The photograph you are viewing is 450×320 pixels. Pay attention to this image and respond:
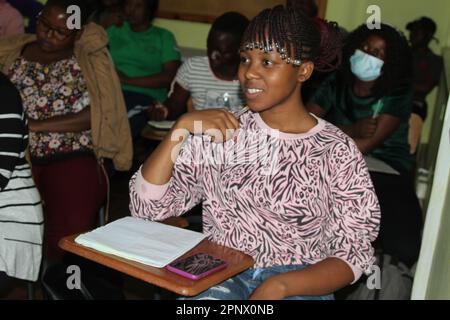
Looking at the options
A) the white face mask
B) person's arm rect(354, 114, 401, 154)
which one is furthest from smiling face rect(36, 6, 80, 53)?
person's arm rect(354, 114, 401, 154)

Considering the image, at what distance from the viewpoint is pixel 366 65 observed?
9.18 feet

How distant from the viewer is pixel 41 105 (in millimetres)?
2645

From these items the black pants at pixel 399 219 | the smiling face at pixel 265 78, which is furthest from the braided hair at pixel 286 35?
the black pants at pixel 399 219

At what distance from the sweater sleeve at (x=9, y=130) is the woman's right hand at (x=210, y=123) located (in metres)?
0.61

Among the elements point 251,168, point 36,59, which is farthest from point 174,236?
point 36,59

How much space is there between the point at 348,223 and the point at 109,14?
3052 mm

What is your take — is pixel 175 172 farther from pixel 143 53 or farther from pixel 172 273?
pixel 143 53

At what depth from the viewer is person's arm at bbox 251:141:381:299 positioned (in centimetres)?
159

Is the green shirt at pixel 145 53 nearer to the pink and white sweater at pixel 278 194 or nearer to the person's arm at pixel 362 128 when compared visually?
the person's arm at pixel 362 128

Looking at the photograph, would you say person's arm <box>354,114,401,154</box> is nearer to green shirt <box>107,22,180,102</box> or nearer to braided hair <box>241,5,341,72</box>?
braided hair <box>241,5,341,72</box>

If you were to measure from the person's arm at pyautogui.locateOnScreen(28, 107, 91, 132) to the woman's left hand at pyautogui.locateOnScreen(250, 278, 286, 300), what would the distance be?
1.41 meters
